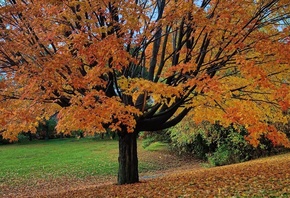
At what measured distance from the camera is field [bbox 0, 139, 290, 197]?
6.42m

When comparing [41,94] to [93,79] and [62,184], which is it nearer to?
[93,79]

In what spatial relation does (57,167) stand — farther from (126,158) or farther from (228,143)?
(126,158)

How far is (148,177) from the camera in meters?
13.1

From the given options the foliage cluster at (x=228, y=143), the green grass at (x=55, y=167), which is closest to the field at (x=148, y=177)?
the green grass at (x=55, y=167)

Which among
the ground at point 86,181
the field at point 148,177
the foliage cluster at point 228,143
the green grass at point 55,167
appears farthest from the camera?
the foliage cluster at point 228,143

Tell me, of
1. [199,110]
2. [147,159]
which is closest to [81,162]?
[147,159]

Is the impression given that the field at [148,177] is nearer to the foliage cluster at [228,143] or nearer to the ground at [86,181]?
the ground at [86,181]

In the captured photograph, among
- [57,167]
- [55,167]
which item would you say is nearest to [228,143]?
[57,167]

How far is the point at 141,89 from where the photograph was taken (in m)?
6.46

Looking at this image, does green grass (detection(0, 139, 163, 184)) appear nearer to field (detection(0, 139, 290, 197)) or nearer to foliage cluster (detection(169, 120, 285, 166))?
field (detection(0, 139, 290, 197))

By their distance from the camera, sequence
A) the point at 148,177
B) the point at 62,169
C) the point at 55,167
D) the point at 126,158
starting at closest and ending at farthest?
the point at 126,158
the point at 148,177
the point at 62,169
the point at 55,167

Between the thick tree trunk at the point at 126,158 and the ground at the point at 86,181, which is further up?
the thick tree trunk at the point at 126,158

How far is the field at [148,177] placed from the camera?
642 centimetres

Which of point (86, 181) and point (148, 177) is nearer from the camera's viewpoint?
point (148, 177)
